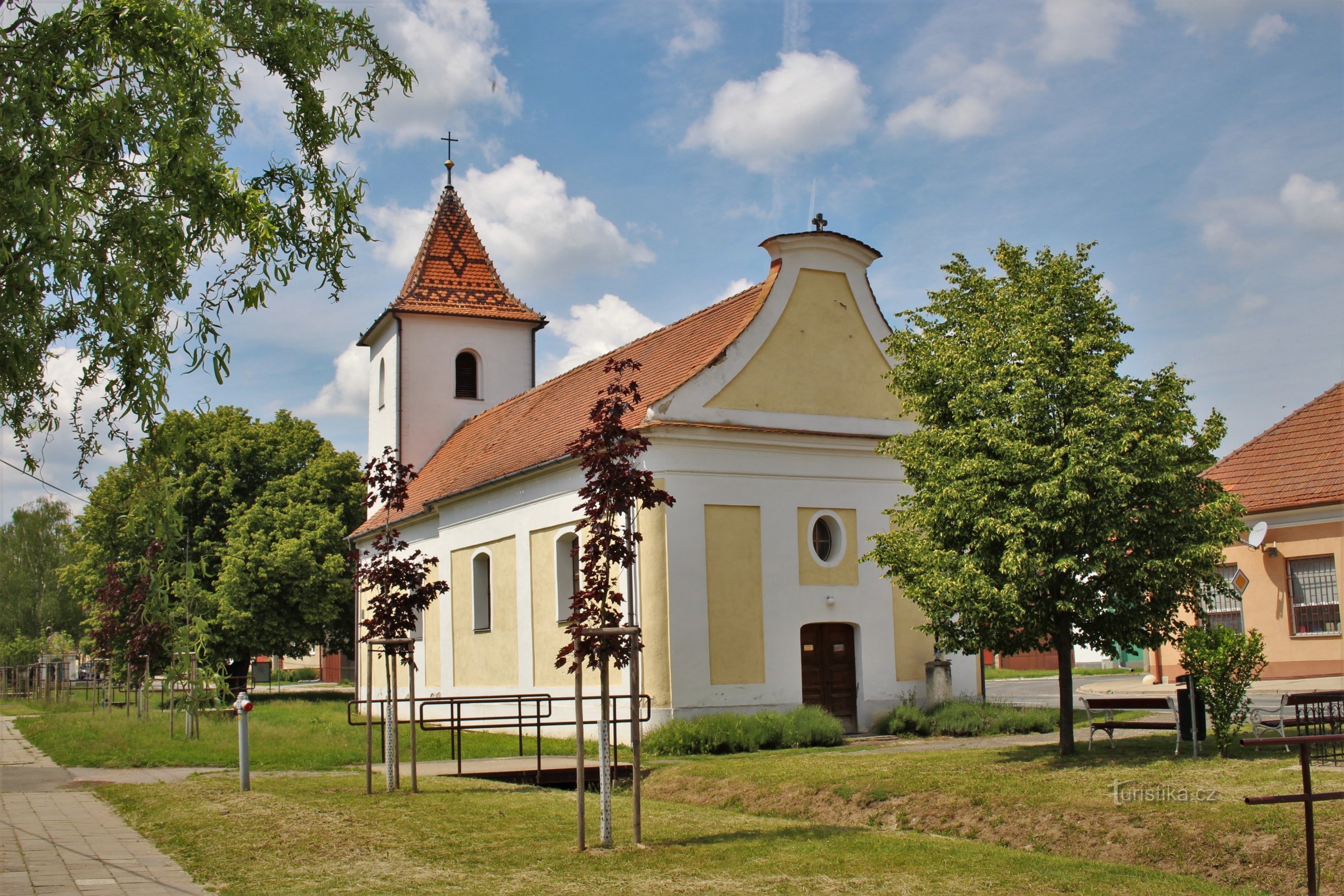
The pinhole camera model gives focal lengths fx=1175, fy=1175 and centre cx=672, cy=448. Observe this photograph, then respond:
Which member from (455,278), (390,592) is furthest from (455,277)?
(390,592)

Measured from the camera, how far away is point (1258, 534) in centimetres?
2547

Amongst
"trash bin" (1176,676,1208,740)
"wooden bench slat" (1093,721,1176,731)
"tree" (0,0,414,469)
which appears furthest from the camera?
"wooden bench slat" (1093,721,1176,731)

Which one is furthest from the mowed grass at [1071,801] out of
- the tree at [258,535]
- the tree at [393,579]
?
the tree at [258,535]

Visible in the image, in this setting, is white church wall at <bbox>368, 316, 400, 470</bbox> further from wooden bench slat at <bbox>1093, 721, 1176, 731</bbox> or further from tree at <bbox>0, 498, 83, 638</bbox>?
tree at <bbox>0, 498, 83, 638</bbox>

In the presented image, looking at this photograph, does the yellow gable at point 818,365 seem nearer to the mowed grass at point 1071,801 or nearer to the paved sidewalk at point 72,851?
the mowed grass at point 1071,801

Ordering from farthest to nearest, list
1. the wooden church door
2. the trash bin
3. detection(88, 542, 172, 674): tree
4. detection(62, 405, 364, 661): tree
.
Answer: detection(62, 405, 364, 661): tree, detection(88, 542, 172, 674): tree, the wooden church door, the trash bin

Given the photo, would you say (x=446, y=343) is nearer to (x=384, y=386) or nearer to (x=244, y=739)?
(x=384, y=386)

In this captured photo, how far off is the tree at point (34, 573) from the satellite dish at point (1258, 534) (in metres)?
67.2

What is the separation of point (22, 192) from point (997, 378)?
1068cm

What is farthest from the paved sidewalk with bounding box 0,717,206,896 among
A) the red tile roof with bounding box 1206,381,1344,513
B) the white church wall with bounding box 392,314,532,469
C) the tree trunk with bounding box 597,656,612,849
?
the red tile roof with bounding box 1206,381,1344,513

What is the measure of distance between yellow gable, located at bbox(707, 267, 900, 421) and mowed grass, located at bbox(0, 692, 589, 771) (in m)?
7.40

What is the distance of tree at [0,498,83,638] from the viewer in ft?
236

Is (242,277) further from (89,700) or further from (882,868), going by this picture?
(89,700)
